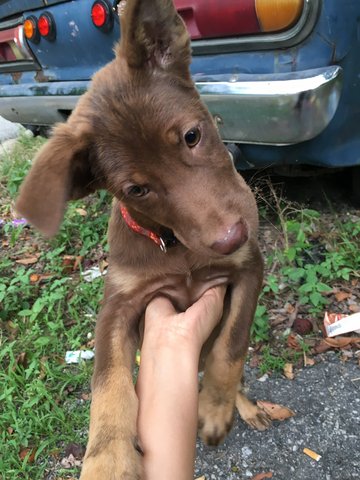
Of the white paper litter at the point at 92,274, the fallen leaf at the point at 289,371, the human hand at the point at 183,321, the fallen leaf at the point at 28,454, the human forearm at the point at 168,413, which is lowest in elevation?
the white paper litter at the point at 92,274

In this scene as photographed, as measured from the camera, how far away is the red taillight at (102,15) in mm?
3646

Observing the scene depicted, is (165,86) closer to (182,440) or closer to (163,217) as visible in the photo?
(163,217)

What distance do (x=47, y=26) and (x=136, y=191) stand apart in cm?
264

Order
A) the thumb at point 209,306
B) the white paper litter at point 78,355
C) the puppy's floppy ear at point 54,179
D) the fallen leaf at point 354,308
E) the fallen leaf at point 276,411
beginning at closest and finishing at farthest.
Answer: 1. the puppy's floppy ear at point 54,179
2. the thumb at point 209,306
3. the fallen leaf at point 276,411
4. the fallen leaf at point 354,308
5. the white paper litter at point 78,355

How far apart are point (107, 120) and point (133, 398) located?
1168 millimetres

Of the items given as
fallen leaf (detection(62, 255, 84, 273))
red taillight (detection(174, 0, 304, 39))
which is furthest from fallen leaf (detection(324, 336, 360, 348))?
fallen leaf (detection(62, 255, 84, 273))

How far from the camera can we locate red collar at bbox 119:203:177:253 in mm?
2480

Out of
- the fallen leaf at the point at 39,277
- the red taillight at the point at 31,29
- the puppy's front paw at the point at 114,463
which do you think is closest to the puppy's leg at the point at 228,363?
the puppy's front paw at the point at 114,463

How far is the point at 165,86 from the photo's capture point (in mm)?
2201

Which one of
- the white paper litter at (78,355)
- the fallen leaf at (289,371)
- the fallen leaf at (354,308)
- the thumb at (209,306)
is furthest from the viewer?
the white paper litter at (78,355)

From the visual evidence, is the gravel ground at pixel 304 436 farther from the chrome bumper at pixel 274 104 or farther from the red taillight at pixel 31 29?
the red taillight at pixel 31 29

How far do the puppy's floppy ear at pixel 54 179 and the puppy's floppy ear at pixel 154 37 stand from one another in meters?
0.41

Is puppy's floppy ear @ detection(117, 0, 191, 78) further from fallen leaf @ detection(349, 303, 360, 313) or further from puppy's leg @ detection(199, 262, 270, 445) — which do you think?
fallen leaf @ detection(349, 303, 360, 313)

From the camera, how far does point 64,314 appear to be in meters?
4.08
